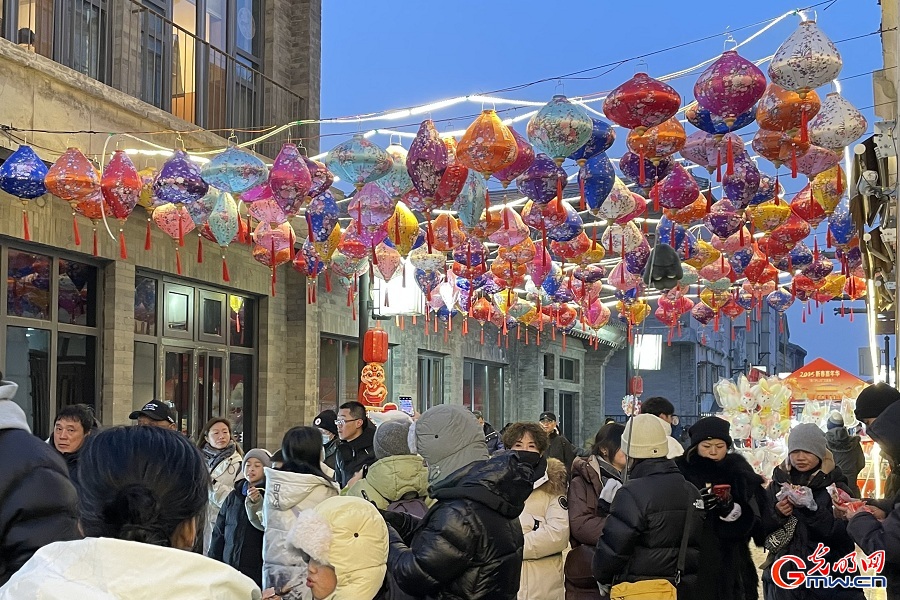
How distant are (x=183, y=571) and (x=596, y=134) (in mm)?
7963

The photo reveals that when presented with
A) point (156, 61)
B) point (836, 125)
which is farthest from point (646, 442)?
point (156, 61)

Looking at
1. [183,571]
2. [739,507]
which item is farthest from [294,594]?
[739,507]

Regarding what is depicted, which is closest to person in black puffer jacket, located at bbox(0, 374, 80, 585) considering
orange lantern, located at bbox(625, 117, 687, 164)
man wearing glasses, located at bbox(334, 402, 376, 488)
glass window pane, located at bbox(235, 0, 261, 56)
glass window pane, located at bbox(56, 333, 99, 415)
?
man wearing glasses, located at bbox(334, 402, 376, 488)

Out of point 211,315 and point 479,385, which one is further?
point 479,385

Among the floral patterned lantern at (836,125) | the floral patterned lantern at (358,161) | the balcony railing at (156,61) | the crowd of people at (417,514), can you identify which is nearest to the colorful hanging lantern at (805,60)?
the floral patterned lantern at (836,125)

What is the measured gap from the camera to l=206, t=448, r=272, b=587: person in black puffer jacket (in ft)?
19.0

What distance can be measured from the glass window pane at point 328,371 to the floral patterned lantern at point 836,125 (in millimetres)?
11610

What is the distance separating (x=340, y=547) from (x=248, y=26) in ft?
47.9

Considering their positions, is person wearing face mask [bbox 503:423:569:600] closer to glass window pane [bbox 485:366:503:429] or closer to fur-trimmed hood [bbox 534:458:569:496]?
fur-trimmed hood [bbox 534:458:569:496]

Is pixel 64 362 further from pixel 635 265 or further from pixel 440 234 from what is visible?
pixel 635 265

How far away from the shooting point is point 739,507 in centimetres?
583

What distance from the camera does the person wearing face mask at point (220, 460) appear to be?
23.6 ft

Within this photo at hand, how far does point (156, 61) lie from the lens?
45.3ft

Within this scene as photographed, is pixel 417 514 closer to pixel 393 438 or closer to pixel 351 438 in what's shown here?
pixel 393 438
